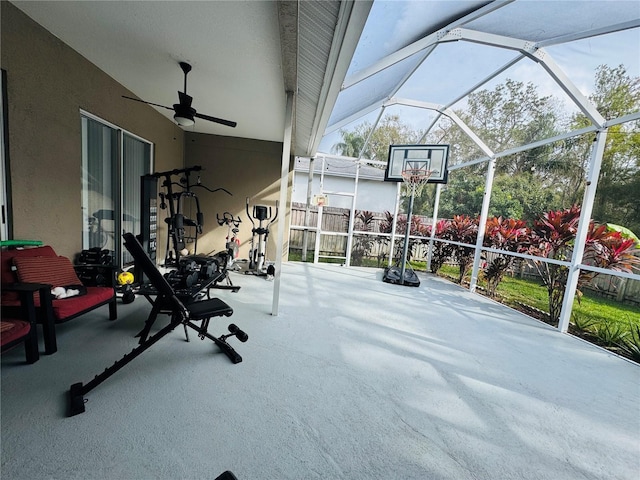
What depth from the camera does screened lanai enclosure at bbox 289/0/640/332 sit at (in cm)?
303

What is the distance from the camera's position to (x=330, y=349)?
2.46 meters

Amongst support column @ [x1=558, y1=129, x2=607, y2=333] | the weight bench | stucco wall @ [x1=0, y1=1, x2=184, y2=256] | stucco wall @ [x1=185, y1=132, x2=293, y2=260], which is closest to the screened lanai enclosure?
support column @ [x1=558, y1=129, x2=607, y2=333]

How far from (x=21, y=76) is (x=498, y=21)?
5.05 meters

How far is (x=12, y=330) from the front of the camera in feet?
5.37

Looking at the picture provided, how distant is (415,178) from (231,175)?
4110mm

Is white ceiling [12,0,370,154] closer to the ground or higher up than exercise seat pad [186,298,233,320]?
higher up

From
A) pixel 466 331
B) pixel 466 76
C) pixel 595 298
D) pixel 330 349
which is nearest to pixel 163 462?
pixel 330 349

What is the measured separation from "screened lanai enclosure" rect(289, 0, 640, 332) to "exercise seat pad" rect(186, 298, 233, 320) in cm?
303

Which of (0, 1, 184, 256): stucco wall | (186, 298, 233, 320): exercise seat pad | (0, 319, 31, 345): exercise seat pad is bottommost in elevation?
(0, 319, 31, 345): exercise seat pad

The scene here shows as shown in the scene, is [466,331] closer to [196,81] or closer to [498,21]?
[498,21]

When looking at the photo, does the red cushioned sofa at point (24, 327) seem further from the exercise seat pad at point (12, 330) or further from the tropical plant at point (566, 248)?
the tropical plant at point (566, 248)

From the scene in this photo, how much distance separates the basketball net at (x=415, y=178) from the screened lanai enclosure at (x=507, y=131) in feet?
3.07

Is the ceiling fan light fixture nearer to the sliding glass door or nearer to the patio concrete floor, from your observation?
the sliding glass door

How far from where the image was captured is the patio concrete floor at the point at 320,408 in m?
1.30
